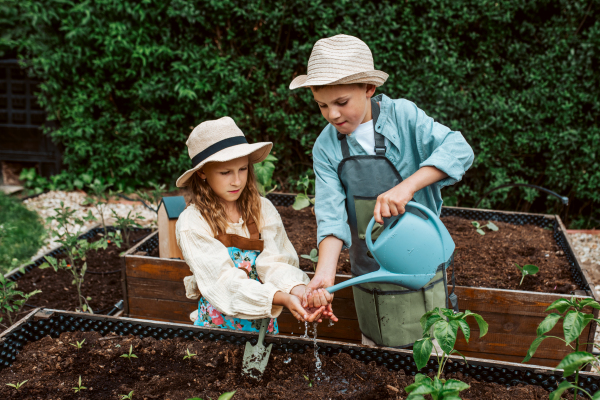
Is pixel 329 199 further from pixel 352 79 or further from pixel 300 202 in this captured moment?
pixel 300 202

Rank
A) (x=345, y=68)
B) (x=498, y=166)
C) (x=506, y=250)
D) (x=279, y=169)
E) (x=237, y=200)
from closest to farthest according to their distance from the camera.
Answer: (x=345, y=68)
(x=237, y=200)
(x=506, y=250)
(x=498, y=166)
(x=279, y=169)

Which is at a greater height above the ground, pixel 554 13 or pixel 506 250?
pixel 554 13

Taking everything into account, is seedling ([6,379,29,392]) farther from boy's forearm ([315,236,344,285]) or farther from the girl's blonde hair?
boy's forearm ([315,236,344,285])

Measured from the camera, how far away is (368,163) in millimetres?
1602

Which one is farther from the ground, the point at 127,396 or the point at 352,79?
the point at 352,79

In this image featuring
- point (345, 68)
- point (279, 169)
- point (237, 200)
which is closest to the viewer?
point (345, 68)

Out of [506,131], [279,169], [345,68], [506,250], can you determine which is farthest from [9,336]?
[506,131]

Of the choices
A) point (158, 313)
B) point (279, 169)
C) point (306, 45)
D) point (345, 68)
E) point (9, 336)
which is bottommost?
point (158, 313)

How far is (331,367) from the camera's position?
5.05ft

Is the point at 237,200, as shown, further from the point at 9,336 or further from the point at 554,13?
the point at 554,13

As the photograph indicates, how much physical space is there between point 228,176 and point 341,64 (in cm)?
58

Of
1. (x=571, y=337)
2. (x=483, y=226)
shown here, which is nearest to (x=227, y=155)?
(x=571, y=337)

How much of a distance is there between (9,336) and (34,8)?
12.2ft

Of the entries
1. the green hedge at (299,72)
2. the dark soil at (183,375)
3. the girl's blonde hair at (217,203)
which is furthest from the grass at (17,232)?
the girl's blonde hair at (217,203)
